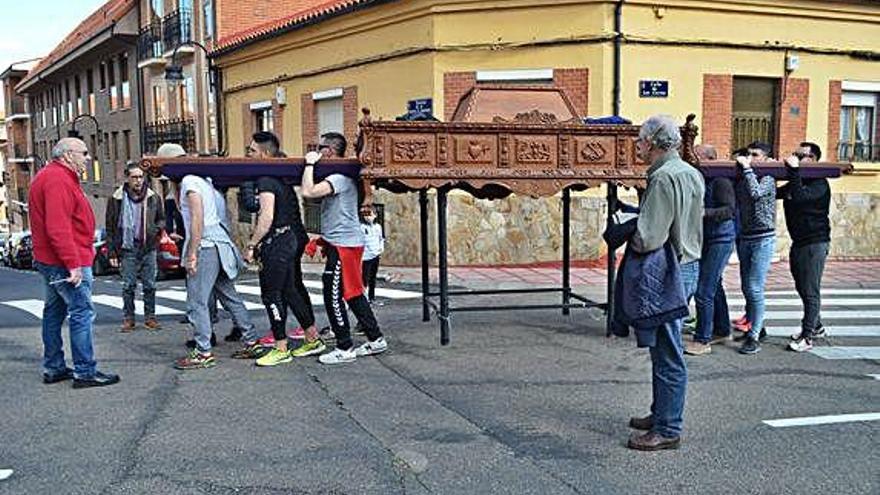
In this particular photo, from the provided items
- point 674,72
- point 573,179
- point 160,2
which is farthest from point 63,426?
point 160,2

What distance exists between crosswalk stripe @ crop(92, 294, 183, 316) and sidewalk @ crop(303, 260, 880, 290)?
344 centimetres

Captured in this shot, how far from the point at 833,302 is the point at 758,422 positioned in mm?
5551

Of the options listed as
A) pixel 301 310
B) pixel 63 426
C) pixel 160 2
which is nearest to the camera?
pixel 63 426

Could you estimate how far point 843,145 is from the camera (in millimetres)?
Answer: 14500

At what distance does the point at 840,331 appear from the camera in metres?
7.78

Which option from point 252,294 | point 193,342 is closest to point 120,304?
point 252,294

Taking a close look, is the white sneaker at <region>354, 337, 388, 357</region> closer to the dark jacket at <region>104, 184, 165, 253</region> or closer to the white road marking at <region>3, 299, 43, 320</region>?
the dark jacket at <region>104, 184, 165, 253</region>

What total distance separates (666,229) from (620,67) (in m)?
8.84

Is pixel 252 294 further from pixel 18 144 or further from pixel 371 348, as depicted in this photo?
pixel 18 144

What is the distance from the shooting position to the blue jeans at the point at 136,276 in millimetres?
8055

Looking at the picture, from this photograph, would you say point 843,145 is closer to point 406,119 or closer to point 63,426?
point 406,119

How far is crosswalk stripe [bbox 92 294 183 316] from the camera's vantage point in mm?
9219

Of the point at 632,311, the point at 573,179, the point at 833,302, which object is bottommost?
the point at 833,302

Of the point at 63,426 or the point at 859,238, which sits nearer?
the point at 63,426
